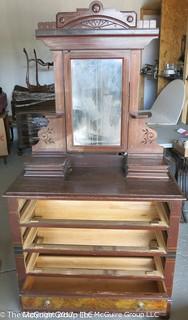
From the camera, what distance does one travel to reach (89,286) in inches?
57.4

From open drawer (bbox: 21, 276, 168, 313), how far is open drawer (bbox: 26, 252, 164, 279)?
0.24 ft

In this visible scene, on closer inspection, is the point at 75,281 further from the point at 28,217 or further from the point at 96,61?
the point at 96,61

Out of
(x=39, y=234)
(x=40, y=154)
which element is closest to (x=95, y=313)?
(x=39, y=234)

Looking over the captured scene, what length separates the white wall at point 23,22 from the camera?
13.6 ft

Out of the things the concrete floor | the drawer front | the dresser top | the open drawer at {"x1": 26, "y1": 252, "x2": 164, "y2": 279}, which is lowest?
the concrete floor

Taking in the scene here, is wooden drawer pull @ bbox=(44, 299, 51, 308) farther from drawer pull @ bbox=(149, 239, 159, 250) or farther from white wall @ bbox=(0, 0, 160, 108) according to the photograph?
white wall @ bbox=(0, 0, 160, 108)

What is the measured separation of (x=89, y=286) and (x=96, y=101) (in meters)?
0.94

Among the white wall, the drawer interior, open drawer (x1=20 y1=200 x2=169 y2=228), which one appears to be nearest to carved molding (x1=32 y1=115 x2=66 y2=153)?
open drawer (x1=20 y1=200 x2=169 y2=228)

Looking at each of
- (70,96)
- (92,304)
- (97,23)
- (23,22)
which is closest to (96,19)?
(97,23)

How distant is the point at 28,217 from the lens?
51.1 inches

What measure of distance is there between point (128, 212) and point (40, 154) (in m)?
0.53

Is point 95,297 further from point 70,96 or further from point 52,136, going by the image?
point 70,96

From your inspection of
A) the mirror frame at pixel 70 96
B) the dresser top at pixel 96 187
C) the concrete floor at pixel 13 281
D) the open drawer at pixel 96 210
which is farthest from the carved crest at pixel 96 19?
the concrete floor at pixel 13 281

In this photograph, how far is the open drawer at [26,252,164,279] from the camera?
1.37 m
